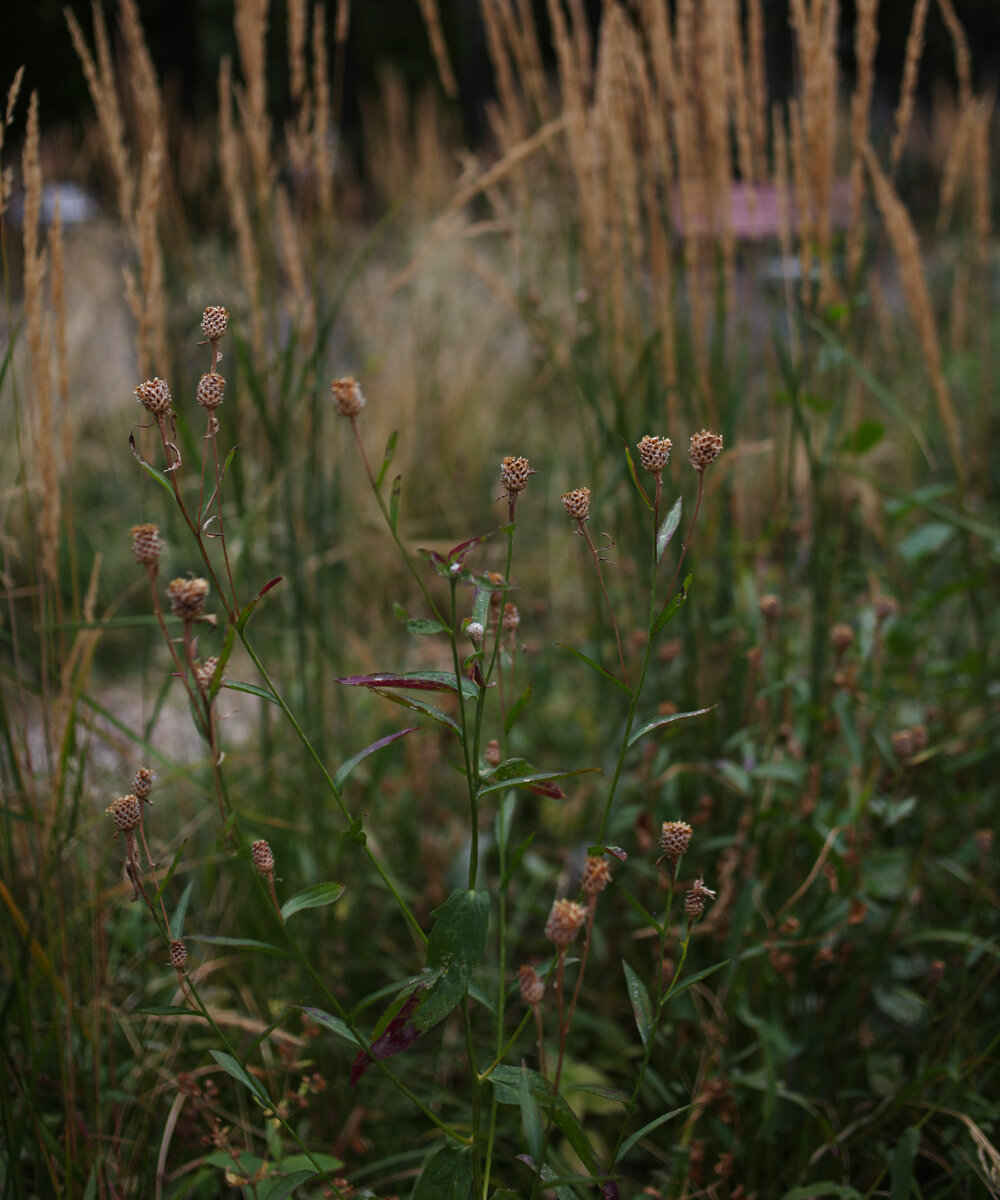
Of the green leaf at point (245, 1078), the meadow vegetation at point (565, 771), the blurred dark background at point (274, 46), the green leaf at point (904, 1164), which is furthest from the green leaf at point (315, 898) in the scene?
the blurred dark background at point (274, 46)

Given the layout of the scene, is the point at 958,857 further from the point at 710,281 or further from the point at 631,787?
the point at 710,281

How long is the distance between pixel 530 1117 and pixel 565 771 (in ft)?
0.95

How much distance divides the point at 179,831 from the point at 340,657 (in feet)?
1.16

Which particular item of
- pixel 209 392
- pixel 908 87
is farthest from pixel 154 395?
pixel 908 87

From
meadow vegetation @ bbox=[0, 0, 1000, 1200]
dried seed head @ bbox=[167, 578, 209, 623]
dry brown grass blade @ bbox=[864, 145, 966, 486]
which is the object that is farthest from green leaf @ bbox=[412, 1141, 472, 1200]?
dry brown grass blade @ bbox=[864, 145, 966, 486]

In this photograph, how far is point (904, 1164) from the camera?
77 centimetres

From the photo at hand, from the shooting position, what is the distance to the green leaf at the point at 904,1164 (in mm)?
759

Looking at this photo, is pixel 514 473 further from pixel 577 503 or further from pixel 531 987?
pixel 531 987

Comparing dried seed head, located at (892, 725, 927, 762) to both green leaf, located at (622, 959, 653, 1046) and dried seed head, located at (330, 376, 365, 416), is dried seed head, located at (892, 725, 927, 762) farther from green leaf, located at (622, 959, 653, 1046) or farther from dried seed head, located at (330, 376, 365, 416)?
dried seed head, located at (330, 376, 365, 416)

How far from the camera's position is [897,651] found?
118 cm

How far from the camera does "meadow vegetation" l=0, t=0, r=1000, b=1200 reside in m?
0.73

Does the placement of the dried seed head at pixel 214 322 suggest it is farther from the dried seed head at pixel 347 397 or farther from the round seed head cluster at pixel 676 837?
the round seed head cluster at pixel 676 837

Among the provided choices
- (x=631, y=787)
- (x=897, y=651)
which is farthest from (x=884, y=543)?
(x=631, y=787)

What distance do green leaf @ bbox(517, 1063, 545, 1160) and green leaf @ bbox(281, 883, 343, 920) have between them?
0.48ft
